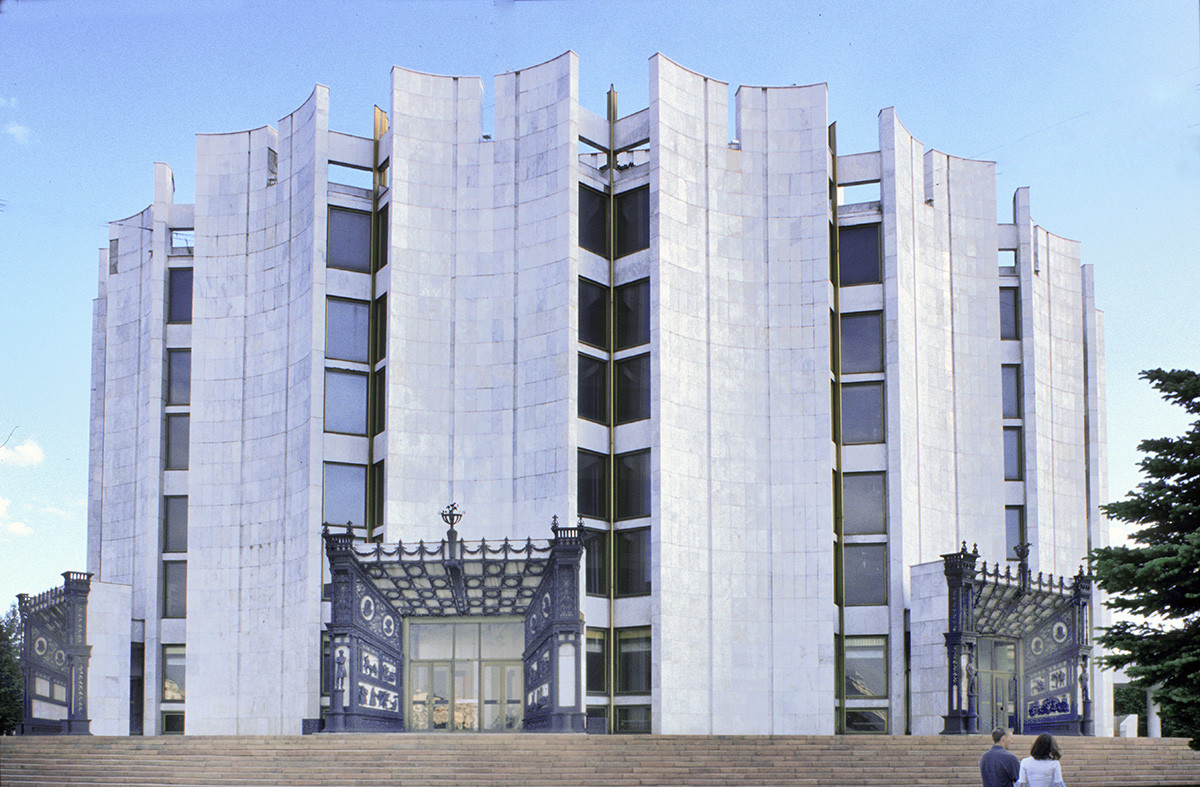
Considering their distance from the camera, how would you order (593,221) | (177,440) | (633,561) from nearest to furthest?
(633,561)
(593,221)
(177,440)

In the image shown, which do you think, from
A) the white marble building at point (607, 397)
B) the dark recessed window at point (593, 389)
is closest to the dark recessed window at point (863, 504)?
the white marble building at point (607, 397)

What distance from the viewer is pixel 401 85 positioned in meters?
42.0

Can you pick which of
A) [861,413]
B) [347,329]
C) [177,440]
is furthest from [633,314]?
[177,440]

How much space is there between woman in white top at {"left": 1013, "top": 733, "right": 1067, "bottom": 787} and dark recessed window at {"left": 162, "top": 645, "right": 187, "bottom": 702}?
36418 millimetres

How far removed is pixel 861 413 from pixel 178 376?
24.2 meters

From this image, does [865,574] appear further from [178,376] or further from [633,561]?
[178,376]

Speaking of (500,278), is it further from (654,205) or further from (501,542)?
(501,542)

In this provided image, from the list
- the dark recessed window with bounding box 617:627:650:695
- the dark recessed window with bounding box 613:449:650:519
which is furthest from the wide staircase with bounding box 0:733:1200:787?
the dark recessed window with bounding box 613:449:650:519

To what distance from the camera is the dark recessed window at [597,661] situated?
39.3 metres

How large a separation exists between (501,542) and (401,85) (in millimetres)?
15356

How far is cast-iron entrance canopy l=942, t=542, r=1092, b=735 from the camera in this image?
38.8 m

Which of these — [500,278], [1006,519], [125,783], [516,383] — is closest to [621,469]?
[516,383]

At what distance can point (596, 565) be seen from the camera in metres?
40.2

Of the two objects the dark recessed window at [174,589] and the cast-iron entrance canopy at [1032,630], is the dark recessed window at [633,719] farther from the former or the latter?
the dark recessed window at [174,589]
